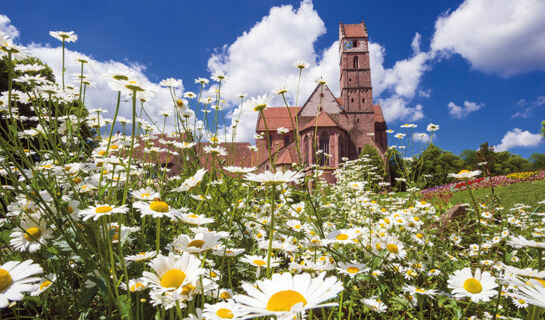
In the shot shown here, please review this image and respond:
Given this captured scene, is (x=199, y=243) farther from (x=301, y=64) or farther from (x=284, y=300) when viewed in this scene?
(x=301, y=64)

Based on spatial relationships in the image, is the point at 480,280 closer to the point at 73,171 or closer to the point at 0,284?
the point at 0,284

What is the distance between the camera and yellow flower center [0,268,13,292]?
2.23 ft

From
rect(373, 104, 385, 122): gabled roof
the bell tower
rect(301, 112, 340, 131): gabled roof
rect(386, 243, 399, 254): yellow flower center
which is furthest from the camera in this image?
rect(373, 104, 385, 122): gabled roof

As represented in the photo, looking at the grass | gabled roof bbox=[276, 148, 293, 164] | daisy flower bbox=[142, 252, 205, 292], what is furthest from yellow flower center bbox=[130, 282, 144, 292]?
gabled roof bbox=[276, 148, 293, 164]

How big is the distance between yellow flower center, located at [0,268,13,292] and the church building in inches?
889

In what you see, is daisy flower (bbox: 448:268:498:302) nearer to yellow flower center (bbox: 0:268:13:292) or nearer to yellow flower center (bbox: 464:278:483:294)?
yellow flower center (bbox: 464:278:483:294)

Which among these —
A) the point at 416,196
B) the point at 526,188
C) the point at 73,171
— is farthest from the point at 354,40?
the point at 73,171

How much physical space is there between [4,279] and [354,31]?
33.9 meters

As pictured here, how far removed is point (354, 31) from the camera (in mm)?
29812

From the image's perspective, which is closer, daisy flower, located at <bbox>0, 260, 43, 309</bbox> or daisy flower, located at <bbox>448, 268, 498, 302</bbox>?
daisy flower, located at <bbox>0, 260, 43, 309</bbox>

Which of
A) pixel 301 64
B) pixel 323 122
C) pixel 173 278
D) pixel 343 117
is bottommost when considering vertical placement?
pixel 173 278

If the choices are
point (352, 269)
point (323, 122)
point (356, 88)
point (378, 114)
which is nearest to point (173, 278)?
point (352, 269)

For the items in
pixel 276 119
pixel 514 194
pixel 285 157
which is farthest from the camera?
pixel 276 119

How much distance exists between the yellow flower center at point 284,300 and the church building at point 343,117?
891 inches
